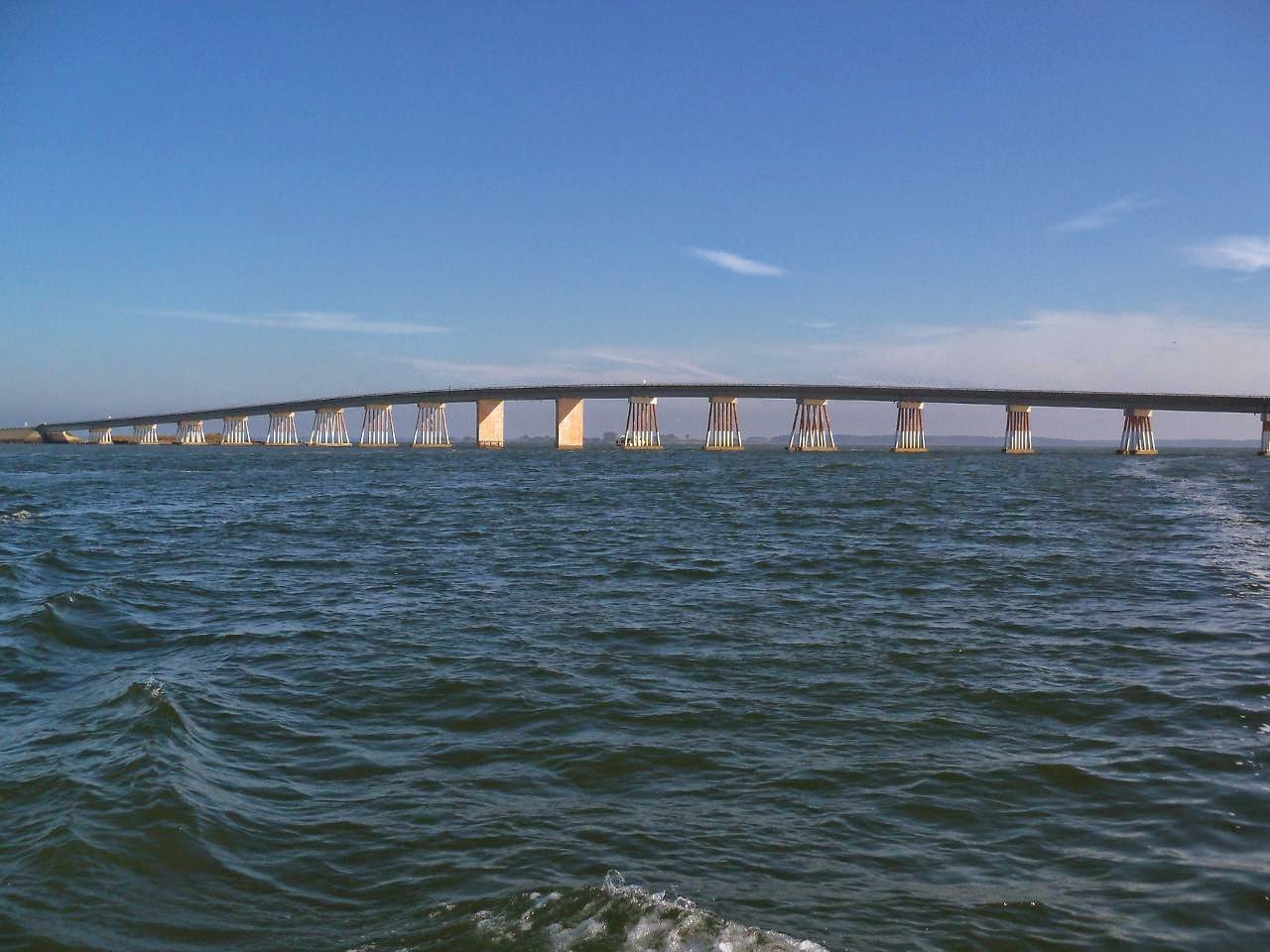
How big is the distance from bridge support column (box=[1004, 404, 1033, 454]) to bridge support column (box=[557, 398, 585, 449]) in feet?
226

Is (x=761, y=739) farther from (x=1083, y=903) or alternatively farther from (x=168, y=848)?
(x=168, y=848)

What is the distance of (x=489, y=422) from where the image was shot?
161750 mm

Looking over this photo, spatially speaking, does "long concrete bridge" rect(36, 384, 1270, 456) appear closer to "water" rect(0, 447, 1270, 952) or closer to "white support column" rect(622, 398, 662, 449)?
"white support column" rect(622, 398, 662, 449)

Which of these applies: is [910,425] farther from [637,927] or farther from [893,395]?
[637,927]

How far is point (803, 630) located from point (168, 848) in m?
8.46

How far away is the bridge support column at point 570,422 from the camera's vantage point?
153000 mm

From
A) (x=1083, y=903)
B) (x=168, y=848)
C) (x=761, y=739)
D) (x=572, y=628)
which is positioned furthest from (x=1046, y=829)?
(x=572, y=628)

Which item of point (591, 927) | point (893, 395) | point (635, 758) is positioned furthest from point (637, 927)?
point (893, 395)

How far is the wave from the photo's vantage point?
478 cm

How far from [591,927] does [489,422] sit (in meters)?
159

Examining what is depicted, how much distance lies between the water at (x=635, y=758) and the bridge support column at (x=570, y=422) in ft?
443

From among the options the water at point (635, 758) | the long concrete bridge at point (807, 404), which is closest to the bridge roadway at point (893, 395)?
the long concrete bridge at point (807, 404)

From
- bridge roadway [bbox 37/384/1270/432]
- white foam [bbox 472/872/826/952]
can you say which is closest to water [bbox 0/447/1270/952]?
white foam [bbox 472/872/826/952]

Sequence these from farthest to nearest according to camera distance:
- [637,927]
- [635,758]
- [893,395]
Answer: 1. [893,395]
2. [635,758]
3. [637,927]
